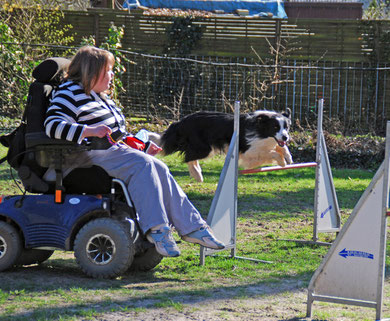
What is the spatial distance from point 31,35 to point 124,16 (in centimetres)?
197

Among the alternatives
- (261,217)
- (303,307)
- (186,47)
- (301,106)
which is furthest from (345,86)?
(303,307)

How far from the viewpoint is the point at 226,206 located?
14.6 ft

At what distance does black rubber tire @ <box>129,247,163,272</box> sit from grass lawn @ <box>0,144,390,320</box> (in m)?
0.07

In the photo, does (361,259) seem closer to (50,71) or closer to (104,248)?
(104,248)

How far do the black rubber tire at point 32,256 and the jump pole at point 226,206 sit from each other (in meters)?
1.09

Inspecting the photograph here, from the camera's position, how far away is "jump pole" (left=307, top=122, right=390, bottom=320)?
10.6 feet

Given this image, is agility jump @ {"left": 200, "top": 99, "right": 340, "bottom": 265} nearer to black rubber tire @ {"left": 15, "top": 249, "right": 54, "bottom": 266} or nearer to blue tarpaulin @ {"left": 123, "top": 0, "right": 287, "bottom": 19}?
black rubber tire @ {"left": 15, "top": 249, "right": 54, "bottom": 266}

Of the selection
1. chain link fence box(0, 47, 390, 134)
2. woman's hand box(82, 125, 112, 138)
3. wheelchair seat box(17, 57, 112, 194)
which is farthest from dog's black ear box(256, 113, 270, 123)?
woman's hand box(82, 125, 112, 138)

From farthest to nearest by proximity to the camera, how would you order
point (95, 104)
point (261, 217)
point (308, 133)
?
point (308, 133) < point (261, 217) < point (95, 104)

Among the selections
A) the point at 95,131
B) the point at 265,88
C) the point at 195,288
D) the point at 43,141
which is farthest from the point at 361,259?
the point at 265,88

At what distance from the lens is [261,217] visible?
6.02m

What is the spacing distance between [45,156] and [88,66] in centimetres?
65

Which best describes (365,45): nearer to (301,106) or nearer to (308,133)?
(301,106)

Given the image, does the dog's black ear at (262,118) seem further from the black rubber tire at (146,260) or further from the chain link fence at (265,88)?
the black rubber tire at (146,260)
